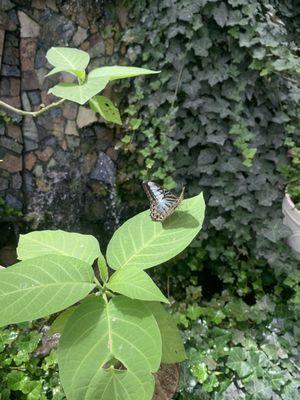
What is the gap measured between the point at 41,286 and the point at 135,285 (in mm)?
125

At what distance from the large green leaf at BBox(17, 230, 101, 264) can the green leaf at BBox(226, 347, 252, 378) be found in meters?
1.26

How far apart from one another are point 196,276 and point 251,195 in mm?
665

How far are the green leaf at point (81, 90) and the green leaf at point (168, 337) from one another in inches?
13.6

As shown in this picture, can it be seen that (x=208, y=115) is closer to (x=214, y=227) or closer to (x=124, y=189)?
(x=214, y=227)

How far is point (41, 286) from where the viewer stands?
1.79 feet

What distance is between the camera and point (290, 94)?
235cm

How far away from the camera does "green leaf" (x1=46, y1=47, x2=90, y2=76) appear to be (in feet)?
2.16

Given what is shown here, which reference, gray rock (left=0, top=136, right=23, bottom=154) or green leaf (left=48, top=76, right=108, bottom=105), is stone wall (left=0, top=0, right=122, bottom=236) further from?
green leaf (left=48, top=76, right=108, bottom=105)

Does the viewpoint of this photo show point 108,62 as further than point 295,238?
Yes

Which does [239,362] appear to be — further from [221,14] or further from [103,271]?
[221,14]

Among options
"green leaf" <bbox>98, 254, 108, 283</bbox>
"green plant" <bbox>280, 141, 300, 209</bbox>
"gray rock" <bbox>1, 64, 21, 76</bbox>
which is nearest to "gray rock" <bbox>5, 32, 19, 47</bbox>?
"gray rock" <bbox>1, 64, 21, 76</bbox>

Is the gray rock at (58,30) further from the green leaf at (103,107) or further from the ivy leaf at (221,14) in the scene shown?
the green leaf at (103,107)

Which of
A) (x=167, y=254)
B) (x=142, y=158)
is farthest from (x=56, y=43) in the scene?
(x=167, y=254)

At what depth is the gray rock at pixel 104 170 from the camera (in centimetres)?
303
